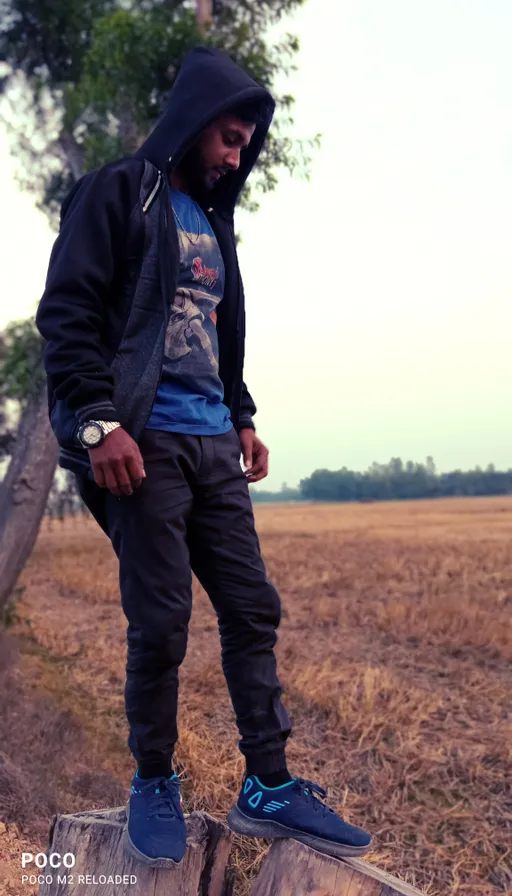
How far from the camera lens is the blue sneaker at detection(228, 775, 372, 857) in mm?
2875

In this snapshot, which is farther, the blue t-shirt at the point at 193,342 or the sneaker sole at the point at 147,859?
the blue t-shirt at the point at 193,342

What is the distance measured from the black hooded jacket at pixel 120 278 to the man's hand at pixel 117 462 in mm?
90

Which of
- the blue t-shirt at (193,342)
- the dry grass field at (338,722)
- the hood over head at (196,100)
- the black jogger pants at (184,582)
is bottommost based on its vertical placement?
the dry grass field at (338,722)

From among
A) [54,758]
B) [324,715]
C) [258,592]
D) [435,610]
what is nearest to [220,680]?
[324,715]

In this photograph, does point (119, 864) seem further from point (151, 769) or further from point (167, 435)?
point (167, 435)

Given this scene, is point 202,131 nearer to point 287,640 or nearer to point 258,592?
point 258,592

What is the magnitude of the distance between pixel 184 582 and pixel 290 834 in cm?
98

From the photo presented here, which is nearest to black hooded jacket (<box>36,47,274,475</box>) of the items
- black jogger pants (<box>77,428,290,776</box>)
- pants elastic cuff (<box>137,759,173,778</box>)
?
black jogger pants (<box>77,428,290,776</box>)

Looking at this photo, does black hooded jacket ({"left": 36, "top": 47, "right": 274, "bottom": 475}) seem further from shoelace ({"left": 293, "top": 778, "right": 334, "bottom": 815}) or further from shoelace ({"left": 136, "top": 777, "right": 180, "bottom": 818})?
shoelace ({"left": 293, "top": 778, "right": 334, "bottom": 815})

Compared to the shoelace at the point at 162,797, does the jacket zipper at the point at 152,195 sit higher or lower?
higher

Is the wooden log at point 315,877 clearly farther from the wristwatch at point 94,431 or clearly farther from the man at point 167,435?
the wristwatch at point 94,431

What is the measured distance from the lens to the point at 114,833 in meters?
2.98

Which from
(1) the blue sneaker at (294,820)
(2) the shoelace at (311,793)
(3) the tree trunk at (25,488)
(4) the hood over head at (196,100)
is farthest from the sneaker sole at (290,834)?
(3) the tree trunk at (25,488)

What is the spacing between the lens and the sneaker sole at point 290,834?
2875mm
